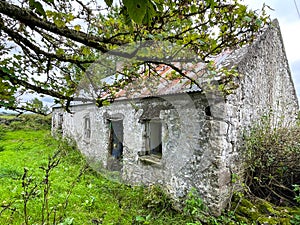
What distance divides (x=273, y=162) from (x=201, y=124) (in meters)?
1.98

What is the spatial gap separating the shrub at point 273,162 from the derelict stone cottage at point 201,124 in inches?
14.6

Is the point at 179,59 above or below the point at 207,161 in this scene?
above

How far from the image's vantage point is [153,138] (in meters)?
5.98

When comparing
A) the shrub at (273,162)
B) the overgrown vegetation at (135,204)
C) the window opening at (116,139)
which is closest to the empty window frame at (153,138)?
the overgrown vegetation at (135,204)

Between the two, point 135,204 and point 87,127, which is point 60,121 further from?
point 135,204

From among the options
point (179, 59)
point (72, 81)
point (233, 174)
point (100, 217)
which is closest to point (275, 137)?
point (233, 174)

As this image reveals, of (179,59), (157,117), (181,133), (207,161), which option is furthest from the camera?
(157,117)

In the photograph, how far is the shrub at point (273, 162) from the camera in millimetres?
4590

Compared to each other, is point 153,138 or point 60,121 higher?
point 60,121

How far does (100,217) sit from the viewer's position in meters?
4.11

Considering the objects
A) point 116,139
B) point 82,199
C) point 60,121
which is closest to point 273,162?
point 82,199

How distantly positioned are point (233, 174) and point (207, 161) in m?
0.62

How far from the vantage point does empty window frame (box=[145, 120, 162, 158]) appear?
5.67 metres

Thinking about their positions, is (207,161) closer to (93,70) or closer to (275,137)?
(275,137)
